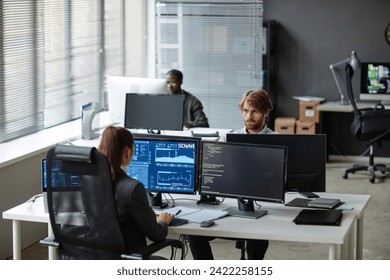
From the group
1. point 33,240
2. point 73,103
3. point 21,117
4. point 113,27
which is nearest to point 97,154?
point 33,240

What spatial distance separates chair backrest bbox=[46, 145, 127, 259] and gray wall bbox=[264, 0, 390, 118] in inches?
241

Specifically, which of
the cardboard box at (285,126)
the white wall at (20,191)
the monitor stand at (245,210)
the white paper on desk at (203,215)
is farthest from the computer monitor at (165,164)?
the cardboard box at (285,126)

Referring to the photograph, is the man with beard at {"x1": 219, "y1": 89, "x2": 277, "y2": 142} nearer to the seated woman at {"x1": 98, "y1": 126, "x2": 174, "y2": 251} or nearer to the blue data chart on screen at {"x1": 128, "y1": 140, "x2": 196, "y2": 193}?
the blue data chart on screen at {"x1": 128, "y1": 140, "x2": 196, "y2": 193}

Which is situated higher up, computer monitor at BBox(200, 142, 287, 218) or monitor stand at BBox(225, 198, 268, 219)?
computer monitor at BBox(200, 142, 287, 218)

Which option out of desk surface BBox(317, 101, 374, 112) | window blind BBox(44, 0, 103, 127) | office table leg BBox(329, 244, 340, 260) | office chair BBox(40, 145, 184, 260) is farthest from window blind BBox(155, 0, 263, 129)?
office chair BBox(40, 145, 184, 260)

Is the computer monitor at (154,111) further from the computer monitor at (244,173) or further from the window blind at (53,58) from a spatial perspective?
the computer monitor at (244,173)

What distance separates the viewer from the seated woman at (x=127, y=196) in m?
4.14

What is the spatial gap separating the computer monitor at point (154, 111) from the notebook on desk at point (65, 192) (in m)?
2.82

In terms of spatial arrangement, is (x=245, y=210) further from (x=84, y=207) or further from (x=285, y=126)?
(x=285, y=126)

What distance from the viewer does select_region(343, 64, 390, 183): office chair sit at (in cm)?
889

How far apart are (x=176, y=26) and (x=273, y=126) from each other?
5.72 ft

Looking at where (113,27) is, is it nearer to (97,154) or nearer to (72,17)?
(72,17)

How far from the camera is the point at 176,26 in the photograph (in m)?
9.60

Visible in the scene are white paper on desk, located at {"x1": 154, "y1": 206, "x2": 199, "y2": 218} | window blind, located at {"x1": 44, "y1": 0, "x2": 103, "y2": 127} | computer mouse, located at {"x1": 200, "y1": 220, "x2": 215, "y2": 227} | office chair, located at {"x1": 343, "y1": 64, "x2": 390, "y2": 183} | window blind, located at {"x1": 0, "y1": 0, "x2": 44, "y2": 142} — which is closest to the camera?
computer mouse, located at {"x1": 200, "y1": 220, "x2": 215, "y2": 227}
